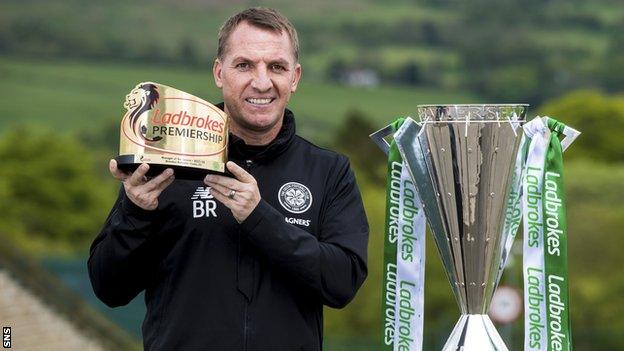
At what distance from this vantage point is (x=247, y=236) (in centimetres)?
481

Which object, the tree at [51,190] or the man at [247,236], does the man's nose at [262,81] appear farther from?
the tree at [51,190]

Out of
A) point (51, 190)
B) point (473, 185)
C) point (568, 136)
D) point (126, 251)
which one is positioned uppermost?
point (51, 190)

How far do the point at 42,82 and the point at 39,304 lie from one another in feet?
293

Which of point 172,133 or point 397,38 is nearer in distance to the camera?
point 172,133

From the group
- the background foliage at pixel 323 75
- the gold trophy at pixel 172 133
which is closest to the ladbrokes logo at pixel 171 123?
the gold trophy at pixel 172 133

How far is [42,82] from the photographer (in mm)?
113688

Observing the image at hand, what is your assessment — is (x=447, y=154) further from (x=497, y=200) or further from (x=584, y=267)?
(x=584, y=267)

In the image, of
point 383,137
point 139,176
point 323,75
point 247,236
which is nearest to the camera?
point 139,176

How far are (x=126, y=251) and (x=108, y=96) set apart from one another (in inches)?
4281

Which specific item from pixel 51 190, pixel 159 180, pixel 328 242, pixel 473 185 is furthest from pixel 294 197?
pixel 51 190

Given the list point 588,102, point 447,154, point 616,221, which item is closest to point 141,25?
point 588,102

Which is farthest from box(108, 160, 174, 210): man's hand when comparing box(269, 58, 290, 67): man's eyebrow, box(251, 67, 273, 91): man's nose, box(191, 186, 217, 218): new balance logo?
box(269, 58, 290, 67): man's eyebrow

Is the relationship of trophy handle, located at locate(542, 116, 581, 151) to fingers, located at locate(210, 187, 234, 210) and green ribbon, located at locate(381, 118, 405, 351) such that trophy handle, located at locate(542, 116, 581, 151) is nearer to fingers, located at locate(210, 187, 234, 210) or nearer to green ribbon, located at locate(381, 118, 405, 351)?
green ribbon, located at locate(381, 118, 405, 351)

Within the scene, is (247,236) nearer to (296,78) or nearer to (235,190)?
(235,190)
